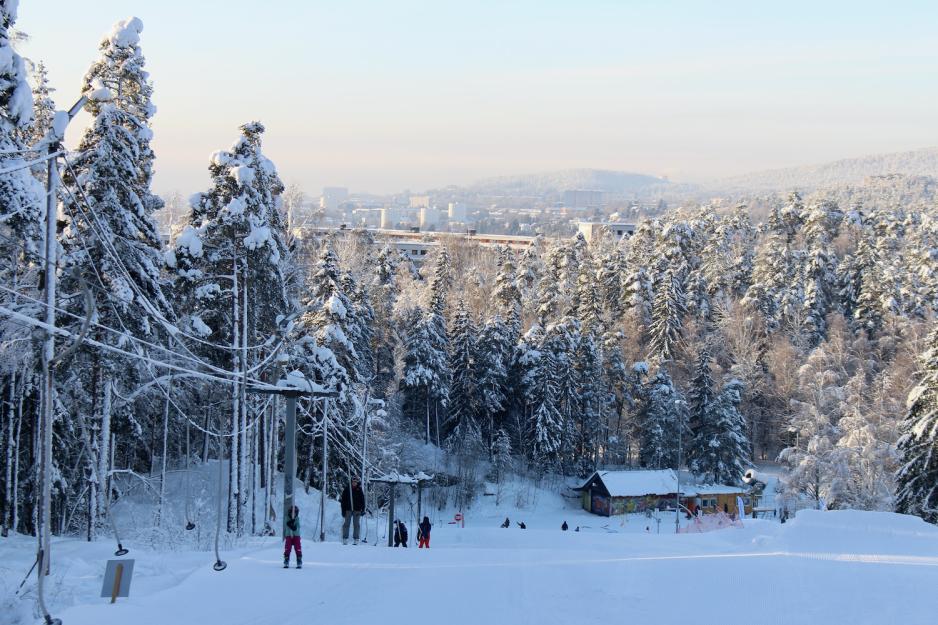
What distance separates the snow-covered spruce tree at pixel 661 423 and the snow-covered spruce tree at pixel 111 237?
134 ft

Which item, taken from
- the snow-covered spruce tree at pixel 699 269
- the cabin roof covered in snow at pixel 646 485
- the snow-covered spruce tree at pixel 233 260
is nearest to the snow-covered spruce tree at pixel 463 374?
the cabin roof covered in snow at pixel 646 485

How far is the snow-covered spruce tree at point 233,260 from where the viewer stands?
23.3 meters

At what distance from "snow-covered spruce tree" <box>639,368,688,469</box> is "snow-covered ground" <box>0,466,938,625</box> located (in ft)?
125

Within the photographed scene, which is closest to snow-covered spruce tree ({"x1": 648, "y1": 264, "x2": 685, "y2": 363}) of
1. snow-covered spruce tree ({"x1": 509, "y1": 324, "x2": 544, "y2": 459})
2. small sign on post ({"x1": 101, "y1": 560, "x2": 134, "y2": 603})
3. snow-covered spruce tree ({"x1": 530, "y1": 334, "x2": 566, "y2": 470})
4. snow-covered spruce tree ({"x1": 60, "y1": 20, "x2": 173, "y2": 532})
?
snow-covered spruce tree ({"x1": 509, "y1": 324, "x2": 544, "y2": 459})

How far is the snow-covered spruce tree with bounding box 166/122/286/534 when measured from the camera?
23344 mm

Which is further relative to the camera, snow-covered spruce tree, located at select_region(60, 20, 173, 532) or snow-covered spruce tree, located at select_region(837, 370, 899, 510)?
snow-covered spruce tree, located at select_region(837, 370, 899, 510)

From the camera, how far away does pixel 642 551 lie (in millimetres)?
18797

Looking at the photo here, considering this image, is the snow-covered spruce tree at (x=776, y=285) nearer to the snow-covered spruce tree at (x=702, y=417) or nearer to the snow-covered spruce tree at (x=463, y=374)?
the snow-covered spruce tree at (x=702, y=417)

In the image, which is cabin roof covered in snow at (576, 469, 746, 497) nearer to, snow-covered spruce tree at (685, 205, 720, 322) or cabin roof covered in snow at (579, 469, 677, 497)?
cabin roof covered in snow at (579, 469, 677, 497)

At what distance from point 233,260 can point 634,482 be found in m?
36.5

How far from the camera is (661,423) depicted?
5728 centimetres

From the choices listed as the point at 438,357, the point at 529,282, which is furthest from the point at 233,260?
the point at 529,282

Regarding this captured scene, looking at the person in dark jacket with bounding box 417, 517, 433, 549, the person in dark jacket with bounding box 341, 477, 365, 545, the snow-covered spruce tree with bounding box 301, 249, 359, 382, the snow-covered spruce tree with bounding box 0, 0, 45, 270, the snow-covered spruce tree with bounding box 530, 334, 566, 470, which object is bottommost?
the snow-covered spruce tree with bounding box 530, 334, 566, 470

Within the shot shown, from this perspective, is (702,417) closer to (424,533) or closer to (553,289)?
(553,289)
